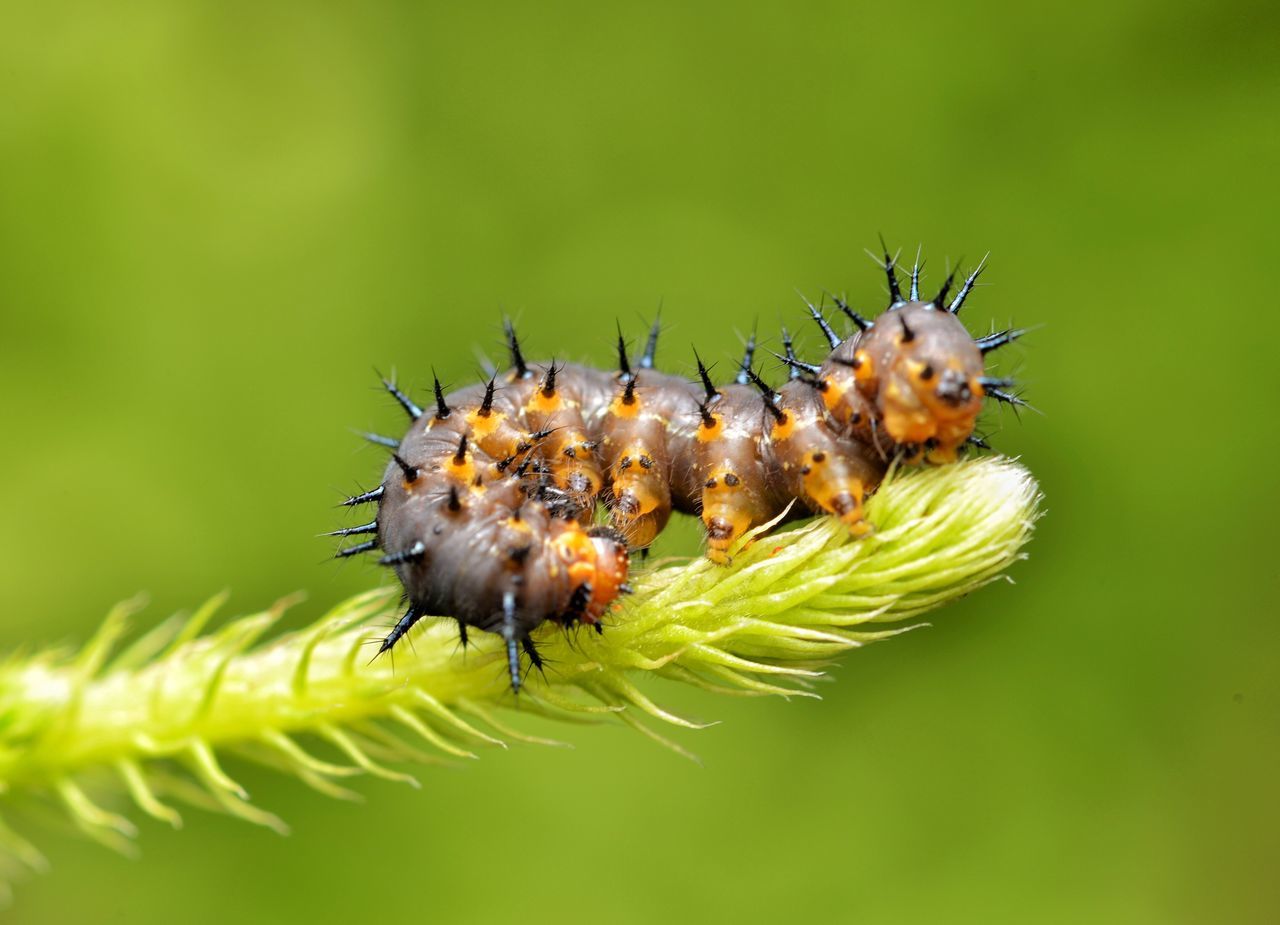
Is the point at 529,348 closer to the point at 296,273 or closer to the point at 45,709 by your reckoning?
the point at 296,273

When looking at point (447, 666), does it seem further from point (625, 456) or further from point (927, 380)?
point (927, 380)

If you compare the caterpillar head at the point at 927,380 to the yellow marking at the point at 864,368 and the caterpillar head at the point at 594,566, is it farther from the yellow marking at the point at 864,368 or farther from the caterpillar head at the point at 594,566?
the caterpillar head at the point at 594,566

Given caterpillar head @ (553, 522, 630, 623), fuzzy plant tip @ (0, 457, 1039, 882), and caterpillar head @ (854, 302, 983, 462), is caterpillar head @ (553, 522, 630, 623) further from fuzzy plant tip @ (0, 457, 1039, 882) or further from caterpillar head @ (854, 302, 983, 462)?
caterpillar head @ (854, 302, 983, 462)

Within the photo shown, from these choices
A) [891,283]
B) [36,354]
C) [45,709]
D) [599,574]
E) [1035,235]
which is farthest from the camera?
[36,354]

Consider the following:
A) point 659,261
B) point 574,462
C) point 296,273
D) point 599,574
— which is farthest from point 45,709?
point 659,261

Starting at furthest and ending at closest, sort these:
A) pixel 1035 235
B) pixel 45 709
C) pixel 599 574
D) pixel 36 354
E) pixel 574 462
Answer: pixel 36 354 → pixel 1035 235 → pixel 574 462 → pixel 599 574 → pixel 45 709

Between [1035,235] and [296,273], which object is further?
[296,273]

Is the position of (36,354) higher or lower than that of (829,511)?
higher
